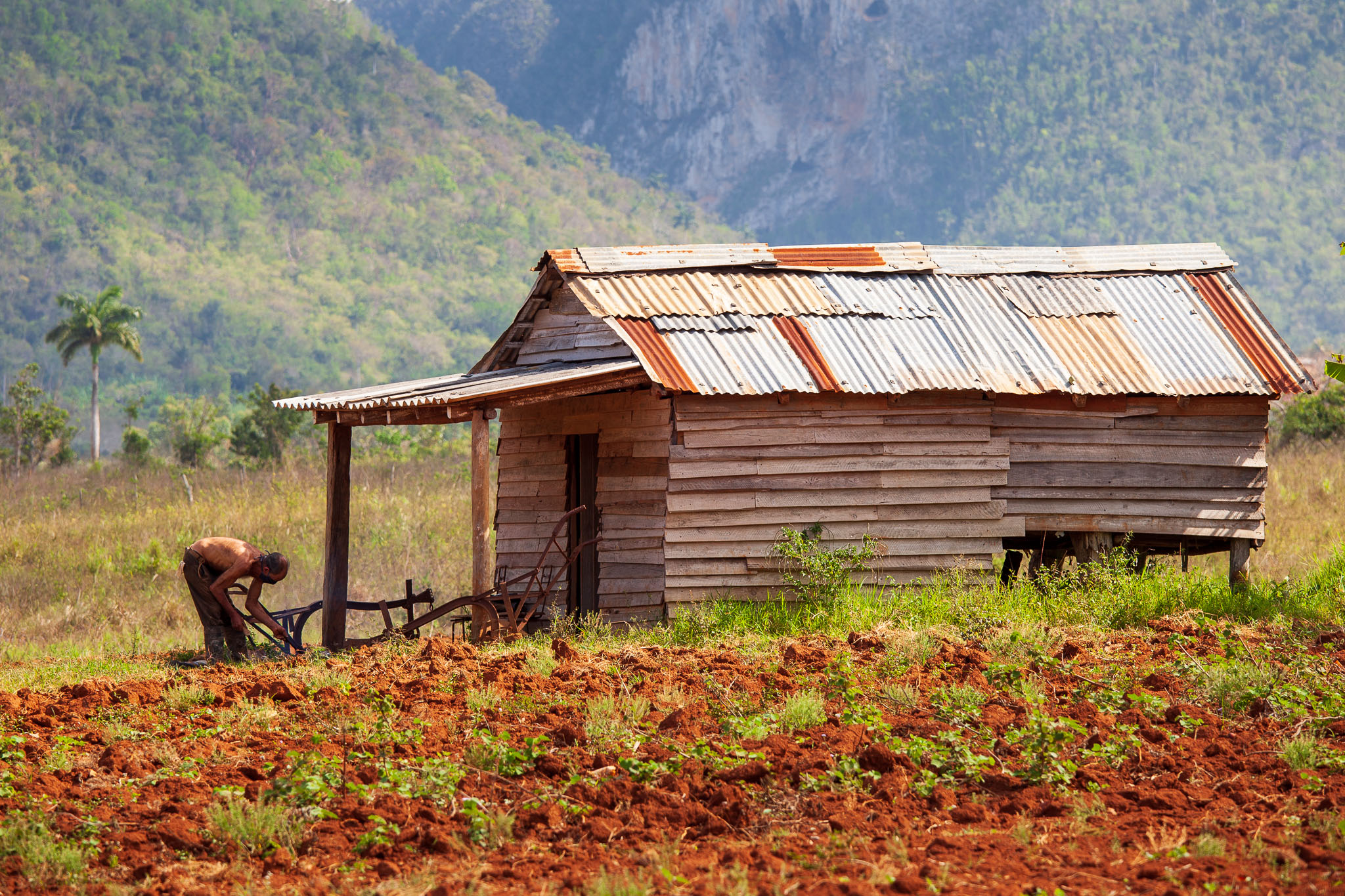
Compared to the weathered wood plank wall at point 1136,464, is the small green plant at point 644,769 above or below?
below

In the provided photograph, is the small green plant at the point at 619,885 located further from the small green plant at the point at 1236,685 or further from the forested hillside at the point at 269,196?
→ the forested hillside at the point at 269,196

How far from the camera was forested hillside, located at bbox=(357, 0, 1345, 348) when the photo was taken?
9062 centimetres

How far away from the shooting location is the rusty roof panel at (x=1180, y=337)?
1242 cm

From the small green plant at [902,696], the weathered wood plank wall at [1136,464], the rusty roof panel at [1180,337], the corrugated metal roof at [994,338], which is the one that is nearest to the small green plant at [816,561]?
the weathered wood plank wall at [1136,464]

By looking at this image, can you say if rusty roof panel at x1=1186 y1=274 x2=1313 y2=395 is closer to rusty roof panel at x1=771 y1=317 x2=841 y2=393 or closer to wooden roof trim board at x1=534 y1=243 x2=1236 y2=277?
wooden roof trim board at x1=534 y1=243 x2=1236 y2=277

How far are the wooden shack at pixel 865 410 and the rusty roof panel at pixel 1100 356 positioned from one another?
0.09 feet

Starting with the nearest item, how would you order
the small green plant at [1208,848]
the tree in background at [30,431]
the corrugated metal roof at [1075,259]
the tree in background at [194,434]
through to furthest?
the small green plant at [1208,848] → the corrugated metal roof at [1075,259] → the tree in background at [194,434] → the tree in background at [30,431]

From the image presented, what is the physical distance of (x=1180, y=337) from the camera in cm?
1295

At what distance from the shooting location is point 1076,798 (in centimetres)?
590

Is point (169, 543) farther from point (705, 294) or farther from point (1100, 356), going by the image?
point (1100, 356)

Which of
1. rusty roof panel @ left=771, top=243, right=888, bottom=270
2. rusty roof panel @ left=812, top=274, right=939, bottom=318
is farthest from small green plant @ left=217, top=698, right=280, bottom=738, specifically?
rusty roof panel @ left=771, top=243, right=888, bottom=270

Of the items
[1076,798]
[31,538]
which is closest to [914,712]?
[1076,798]

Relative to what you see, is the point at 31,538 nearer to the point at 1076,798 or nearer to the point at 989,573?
the point at 989,573

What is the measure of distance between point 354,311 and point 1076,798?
237 feet
